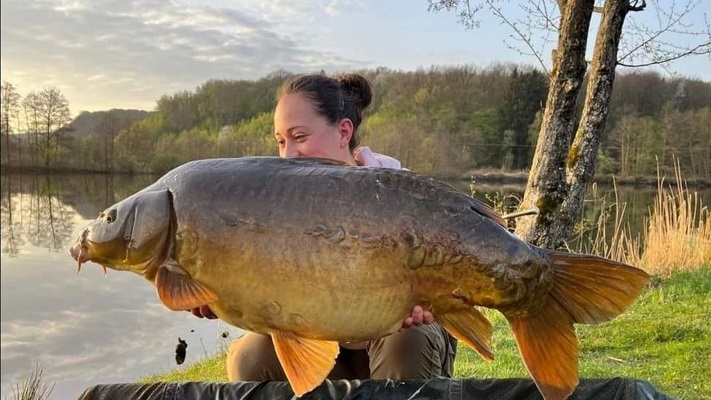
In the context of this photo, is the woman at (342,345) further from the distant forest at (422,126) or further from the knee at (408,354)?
the distant forest at (422,126)

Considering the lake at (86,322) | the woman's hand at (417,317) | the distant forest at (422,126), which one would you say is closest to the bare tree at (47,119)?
the distant forest at (422,126)

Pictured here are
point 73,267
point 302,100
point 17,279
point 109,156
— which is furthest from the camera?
point 109,156

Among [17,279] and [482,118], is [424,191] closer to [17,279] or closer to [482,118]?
[17,279]

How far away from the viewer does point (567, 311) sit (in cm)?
127

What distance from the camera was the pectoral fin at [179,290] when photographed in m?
1.22

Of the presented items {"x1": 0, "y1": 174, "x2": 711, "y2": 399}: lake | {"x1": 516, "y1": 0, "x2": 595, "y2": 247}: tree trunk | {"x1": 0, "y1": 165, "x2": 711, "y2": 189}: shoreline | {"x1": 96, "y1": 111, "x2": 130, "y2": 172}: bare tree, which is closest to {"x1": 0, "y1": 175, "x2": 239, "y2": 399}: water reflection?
{"x1": 0, "y1": 174, "x2": 711, "y2": 399}: lake

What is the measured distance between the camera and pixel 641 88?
2395 cm

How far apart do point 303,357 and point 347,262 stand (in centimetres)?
23

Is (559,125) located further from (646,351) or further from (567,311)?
(567,311)

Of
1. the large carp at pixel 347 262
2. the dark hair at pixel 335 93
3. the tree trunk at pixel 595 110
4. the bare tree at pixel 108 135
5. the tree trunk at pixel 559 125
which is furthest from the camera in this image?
the bare tree at pixel 108 135

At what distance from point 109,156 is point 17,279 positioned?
2023 centimetres

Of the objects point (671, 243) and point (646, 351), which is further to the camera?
point (671, 243)

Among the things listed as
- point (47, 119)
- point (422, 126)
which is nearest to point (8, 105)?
point (47, 119)

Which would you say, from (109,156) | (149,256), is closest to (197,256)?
(149,256)
